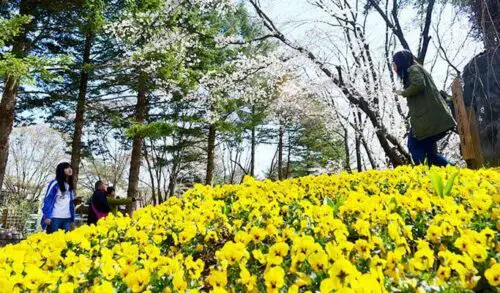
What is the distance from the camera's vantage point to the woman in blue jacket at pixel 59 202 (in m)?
5.65

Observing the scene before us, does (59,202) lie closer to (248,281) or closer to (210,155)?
(248,281)

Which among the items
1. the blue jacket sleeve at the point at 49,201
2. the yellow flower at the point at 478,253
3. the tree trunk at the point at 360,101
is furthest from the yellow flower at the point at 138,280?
the tree trunk at the point at 360,101

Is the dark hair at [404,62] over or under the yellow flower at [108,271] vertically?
over

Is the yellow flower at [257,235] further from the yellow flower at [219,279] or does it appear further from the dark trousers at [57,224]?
the dark trousers at [57,224]

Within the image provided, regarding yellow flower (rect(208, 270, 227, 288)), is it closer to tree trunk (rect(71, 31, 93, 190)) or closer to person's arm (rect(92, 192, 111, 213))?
person's arm (rect(92, 192, 111, 213))

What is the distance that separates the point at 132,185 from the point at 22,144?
54.4 feet

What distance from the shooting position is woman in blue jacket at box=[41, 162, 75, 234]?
5655 mm

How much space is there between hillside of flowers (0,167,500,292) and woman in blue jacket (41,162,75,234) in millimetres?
3390

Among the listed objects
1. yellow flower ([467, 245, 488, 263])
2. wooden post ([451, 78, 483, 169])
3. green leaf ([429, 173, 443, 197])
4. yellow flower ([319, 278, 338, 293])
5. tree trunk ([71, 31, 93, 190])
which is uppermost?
tree trunk ([71, 31, 93, 190])

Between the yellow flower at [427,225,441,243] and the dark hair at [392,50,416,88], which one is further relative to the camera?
the dark hair at [392,50,416,88]

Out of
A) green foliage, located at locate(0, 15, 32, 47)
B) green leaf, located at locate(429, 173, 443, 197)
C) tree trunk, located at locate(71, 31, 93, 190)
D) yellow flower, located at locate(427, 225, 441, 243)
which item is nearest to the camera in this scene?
yellow flower, located at locate(427, 225, 441, 243)

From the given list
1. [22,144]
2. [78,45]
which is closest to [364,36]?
[78,45]

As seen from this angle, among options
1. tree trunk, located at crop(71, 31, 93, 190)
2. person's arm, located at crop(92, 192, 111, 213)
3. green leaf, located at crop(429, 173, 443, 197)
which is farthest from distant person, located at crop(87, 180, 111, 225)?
green leaf, located at crop(429, 173, 443, 197)

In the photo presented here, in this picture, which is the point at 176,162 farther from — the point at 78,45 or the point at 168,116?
the point at 78,45
